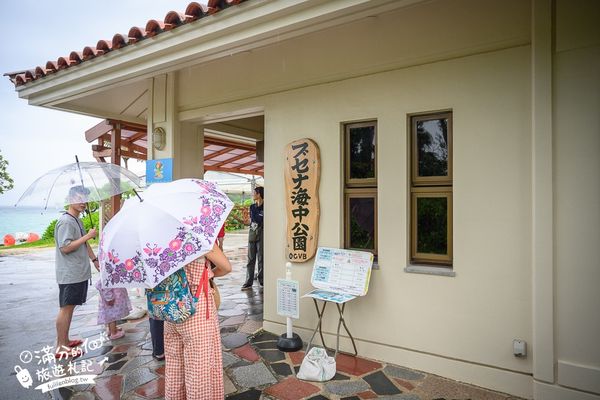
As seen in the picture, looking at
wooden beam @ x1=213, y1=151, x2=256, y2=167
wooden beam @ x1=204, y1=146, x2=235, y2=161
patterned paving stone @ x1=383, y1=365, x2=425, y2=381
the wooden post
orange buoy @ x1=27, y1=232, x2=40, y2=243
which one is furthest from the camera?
orange buoy @ x1=27, y1=232, x2=40, y2=243

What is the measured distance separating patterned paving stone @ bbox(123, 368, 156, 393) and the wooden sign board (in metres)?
2.13

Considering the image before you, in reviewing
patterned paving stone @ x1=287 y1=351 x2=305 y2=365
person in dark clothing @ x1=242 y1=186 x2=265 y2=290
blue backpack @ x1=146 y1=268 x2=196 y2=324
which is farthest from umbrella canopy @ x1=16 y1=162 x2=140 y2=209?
person in dark clothing @ x1=242 y1=186 x2=265 y2=290

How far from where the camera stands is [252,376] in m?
3.94

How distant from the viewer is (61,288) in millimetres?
4438

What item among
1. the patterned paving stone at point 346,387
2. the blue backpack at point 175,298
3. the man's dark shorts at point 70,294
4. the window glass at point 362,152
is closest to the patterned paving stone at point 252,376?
the patterned paving stone at point 346,387

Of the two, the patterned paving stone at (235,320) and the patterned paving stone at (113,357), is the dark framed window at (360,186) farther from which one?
the patterned paving stone at (113,357)

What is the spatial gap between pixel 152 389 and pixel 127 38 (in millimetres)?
4026

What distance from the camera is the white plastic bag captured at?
381 cm

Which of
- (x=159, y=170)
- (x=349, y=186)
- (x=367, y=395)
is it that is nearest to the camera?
(x=367, y=395)

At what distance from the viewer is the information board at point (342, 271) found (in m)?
4.17

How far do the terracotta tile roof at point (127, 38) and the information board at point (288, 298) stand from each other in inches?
125

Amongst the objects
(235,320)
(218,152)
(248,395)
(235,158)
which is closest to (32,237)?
(235,158)

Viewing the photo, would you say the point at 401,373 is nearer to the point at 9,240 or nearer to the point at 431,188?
the point at 431,188

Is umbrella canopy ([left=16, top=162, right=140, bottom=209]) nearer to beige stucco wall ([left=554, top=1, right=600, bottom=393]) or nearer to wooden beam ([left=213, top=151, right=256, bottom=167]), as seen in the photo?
beige stucco wall ([left=554, top=1, right=600, bottom=393])
